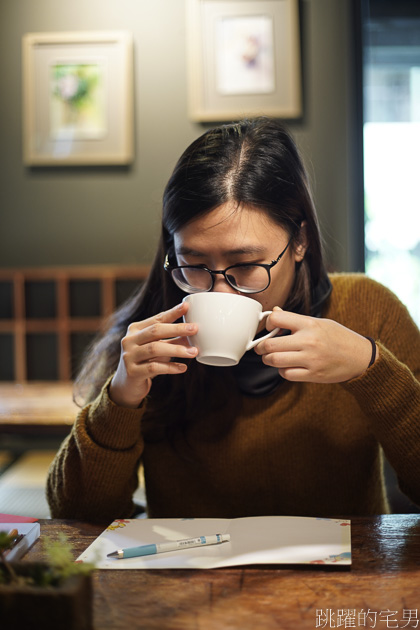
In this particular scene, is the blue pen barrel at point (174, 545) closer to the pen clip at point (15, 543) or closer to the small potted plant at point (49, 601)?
the pen clip at point (15, 543)

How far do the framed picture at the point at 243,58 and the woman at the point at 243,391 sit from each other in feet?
7.10

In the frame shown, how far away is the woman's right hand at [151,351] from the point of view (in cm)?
87

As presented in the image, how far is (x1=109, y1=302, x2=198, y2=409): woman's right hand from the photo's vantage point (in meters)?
0.87

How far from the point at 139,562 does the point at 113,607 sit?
0.11 m

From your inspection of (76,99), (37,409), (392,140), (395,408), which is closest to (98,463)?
(395,408)

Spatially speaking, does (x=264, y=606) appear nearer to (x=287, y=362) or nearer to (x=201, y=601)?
(x=201, y=601)

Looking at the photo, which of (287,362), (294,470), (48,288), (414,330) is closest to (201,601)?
(287,362)

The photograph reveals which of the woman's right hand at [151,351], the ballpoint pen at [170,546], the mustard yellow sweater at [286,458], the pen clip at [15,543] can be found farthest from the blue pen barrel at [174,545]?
the mustard yellow sweater at [286,458]

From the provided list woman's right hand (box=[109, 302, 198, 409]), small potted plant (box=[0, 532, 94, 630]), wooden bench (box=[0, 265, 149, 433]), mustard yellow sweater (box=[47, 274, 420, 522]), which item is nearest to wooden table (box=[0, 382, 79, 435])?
wooden bench (box=[0, 265, 149, 433])

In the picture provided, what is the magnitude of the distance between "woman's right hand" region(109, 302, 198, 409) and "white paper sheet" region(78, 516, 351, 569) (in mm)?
199

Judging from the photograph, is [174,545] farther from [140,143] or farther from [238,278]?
[140,143]

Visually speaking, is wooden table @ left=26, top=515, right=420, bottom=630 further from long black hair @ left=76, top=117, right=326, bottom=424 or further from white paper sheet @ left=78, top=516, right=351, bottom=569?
long black hair @ left=76, top=117, right=326, bottom=424

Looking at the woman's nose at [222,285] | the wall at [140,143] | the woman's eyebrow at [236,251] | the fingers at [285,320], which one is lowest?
the fingers at [285,320]

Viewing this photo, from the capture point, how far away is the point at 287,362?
84cm
